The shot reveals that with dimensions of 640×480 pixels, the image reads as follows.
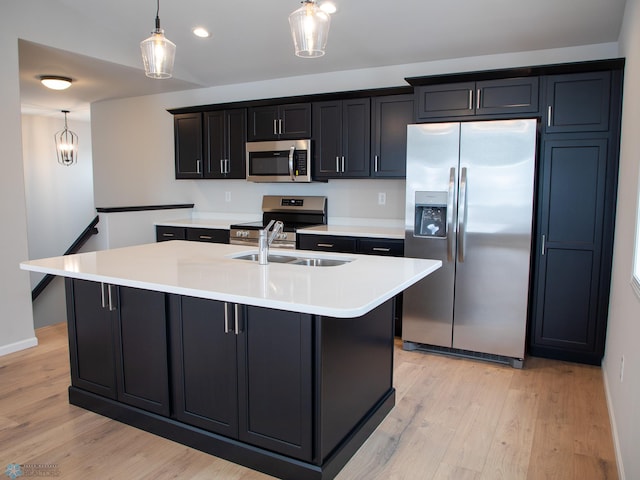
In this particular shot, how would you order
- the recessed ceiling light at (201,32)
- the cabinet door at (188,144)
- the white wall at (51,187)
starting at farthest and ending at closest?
the white wall at (51,187) < the cabinet door at (188,144) < the recessed ceiling light at (201,32)

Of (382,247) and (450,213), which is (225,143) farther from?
(450,213)

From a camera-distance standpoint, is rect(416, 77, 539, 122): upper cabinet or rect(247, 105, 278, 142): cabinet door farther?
rect(247, 105, 278, 142): cabinet door

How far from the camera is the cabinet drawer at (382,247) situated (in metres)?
3.85

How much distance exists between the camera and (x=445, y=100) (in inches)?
138

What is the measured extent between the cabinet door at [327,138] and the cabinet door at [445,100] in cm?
91

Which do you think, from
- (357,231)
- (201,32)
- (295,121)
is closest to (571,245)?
(357,231)

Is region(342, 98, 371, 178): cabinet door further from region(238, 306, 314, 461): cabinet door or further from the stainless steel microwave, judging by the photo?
region(238, 306, 314, 461): cabinet door

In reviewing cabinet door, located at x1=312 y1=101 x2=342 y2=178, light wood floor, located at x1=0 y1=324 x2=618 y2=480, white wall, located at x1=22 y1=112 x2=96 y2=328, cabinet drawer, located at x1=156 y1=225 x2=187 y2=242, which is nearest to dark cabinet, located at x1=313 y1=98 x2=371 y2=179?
cabinet door, located at x1=312 y1=101 x2=342 y2=178

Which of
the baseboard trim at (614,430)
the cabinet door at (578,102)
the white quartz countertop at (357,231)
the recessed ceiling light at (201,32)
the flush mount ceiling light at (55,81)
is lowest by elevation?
the baseboard trim at (614,430)

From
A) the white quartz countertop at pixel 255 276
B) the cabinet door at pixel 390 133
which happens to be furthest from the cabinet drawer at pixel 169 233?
the cabinet door at pixel 390 133

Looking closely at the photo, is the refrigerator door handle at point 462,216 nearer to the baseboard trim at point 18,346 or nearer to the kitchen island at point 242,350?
the kitchen island at point 242,350

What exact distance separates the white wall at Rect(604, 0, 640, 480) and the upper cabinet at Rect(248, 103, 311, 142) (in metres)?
2.53

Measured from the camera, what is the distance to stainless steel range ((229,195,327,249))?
176 inches

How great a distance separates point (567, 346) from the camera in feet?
11.1
